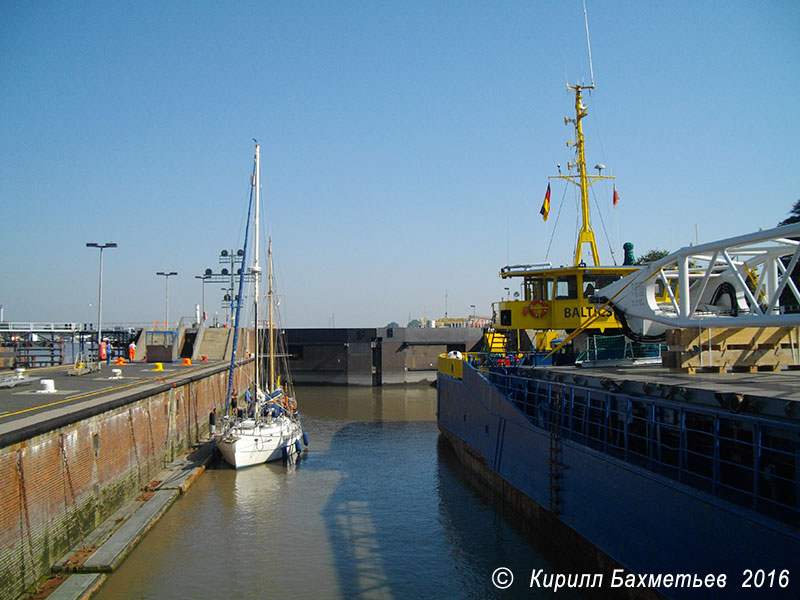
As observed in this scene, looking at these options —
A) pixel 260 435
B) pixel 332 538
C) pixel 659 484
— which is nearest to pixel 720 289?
pixel 659 484

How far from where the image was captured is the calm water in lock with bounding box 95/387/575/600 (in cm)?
1332

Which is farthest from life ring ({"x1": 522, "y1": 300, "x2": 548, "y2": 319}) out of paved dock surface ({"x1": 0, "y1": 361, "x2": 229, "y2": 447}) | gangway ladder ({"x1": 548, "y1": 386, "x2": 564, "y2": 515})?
paved dock surface ({"x1": 0, "y1": 361, "x2": 229, "y2": 447})

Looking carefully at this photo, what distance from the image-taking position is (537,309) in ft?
74.0

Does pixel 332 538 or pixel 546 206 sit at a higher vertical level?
pixel 546 206

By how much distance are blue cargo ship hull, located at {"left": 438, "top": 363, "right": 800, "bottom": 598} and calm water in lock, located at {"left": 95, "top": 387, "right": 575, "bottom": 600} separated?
1490 millimetres

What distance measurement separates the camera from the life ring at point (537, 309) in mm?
22422

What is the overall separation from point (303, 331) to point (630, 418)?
47.0 metres

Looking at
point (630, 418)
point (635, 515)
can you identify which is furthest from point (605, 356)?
point (635, 515)

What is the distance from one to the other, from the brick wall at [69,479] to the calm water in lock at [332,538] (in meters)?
1.48

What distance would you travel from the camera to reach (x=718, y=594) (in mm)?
8461

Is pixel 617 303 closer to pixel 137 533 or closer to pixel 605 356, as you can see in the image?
pixel 605 356

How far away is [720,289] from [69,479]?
16.6 meters

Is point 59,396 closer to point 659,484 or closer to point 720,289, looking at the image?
point 659,484

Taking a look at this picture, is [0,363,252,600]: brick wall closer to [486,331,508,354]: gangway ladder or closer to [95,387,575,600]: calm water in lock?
[95,387,575,600]: calm water in lock
